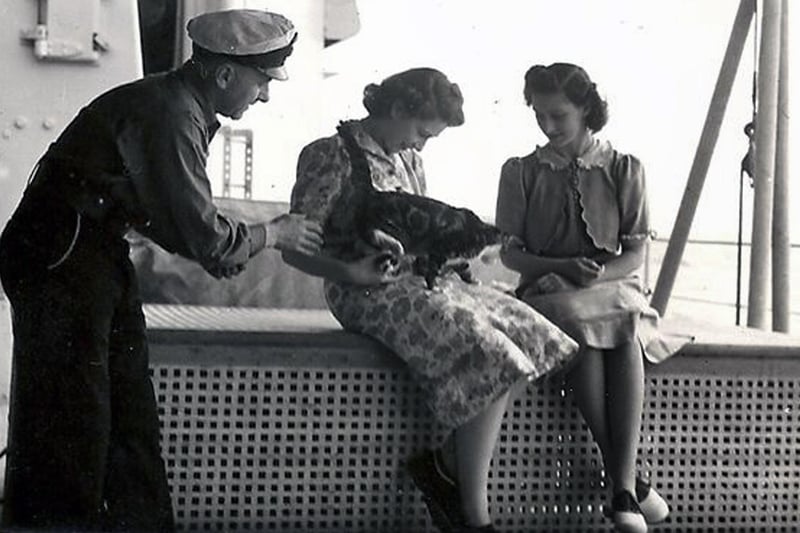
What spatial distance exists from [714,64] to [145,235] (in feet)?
3.77

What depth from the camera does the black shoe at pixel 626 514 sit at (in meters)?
2.48

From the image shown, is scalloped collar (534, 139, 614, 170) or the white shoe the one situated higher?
scalloped collar (534, 139, 614, 170)

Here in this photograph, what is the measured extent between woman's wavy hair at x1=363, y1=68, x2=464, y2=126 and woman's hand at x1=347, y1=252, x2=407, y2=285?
0.27m

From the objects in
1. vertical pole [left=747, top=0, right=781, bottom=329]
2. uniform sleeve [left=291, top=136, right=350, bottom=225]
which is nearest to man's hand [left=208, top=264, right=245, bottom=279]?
uniform sleeve [left=291, top=136, right=350, bottom=225]

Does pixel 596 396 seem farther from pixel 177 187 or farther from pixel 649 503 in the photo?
pixel 177 187

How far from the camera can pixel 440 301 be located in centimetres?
239

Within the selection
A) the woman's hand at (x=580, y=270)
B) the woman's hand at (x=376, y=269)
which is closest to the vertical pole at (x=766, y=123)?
the woman's hand at (x=580, y=270)

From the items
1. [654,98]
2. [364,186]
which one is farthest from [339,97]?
[654,98]

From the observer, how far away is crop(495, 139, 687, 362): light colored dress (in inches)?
98.0

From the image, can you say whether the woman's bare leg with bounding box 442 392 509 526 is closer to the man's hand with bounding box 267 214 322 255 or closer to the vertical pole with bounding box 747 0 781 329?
the man's hand with bounding box 267 214 322 255

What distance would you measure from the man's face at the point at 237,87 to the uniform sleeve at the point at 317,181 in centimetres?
22

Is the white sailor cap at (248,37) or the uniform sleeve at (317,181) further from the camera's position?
the uniform sleeve at (317,181)

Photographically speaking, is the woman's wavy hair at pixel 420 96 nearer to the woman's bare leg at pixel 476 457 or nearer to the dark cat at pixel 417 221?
the dark cat at pixel 417 221

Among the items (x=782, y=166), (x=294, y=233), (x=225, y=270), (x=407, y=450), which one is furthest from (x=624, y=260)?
(x=225, y=270)
